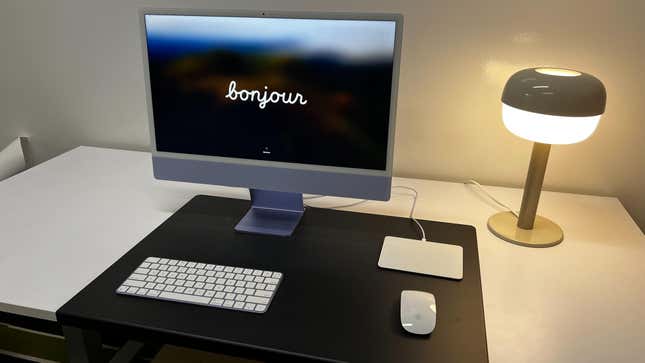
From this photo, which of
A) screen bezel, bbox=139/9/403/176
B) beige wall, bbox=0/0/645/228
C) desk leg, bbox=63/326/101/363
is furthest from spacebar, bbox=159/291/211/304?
beige wall, bbox=0/0/645/228

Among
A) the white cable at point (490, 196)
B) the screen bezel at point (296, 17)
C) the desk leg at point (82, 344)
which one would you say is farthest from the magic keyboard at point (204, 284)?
the white cable at point (490, 196)

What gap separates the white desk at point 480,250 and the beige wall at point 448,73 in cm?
9

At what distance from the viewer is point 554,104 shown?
101 cm

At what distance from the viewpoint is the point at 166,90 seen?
3.56 feet

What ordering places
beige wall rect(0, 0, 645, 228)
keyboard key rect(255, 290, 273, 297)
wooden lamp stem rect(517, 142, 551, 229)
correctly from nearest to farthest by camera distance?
1. keyboard key rect(255, 290, 273, 297)
2. wooden lamp stem rect(517, 142, 551, 229)
3. beige wall rect(0, 0, 645, 228)

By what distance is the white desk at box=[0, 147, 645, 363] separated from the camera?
88cm

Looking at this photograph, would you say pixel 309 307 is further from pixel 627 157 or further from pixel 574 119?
pixel 627 157

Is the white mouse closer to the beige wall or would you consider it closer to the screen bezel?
the screen bezel

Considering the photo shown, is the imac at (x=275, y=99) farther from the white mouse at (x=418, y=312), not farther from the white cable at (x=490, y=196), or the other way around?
the white cable at (x=490, y=196)

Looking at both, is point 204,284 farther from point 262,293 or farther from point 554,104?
point 554,104

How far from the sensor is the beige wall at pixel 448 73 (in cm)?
129

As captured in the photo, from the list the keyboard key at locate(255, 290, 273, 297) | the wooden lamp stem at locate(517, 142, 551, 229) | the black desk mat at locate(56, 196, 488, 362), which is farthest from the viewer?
the wooden lamp stem at locate(517, 142, 551, 229)

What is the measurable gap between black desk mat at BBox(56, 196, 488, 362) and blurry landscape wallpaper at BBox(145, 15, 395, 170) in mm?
197

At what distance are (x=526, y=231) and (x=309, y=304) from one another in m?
0.60
